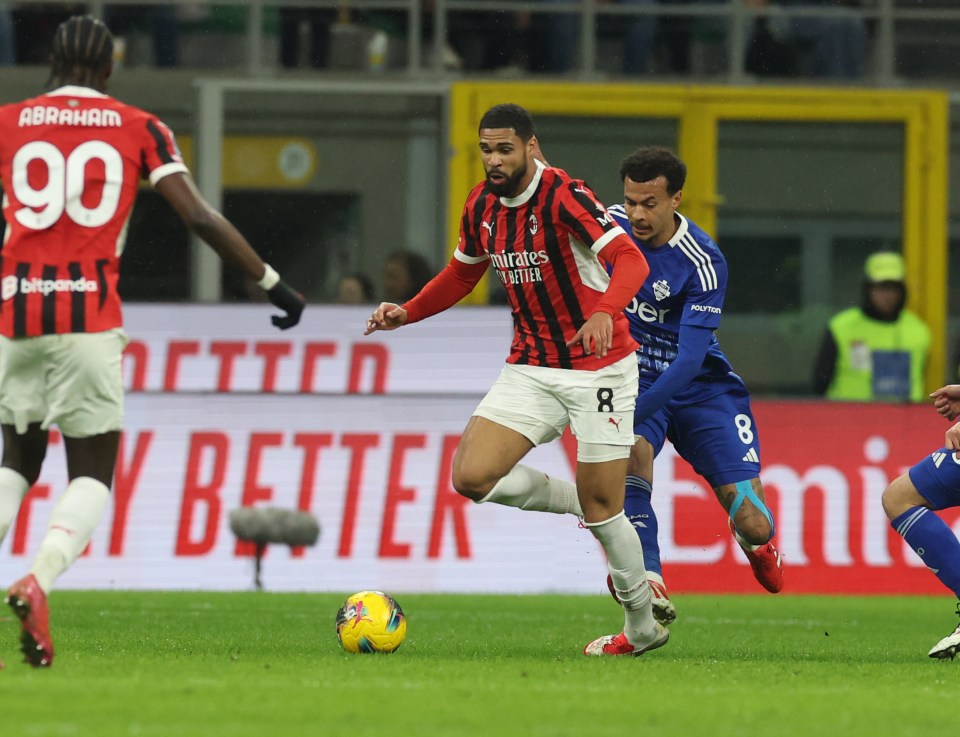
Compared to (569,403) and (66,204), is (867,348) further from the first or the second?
(66,204)

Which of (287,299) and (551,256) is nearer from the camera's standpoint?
(287,299)

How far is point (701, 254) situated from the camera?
8.46 m

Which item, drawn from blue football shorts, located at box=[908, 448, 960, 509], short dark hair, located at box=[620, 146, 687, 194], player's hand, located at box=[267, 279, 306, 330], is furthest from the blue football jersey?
player's hand, located at box=[267, 279, 306, 330]

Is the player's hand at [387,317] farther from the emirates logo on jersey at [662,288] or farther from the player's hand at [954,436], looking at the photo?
the player's hand at [954,436]

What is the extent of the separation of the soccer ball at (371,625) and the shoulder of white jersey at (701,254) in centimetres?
200

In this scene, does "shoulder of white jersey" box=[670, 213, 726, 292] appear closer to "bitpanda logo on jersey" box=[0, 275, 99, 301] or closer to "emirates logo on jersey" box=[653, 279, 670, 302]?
"emirates logo on jersey" box=[653, 279, 670, 302]

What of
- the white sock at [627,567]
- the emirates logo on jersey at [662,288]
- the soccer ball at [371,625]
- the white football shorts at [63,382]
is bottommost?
the soccer ball at [371,625]

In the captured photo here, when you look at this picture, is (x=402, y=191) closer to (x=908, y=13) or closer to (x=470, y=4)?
(x=470, y=4)

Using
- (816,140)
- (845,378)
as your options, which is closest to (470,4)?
(816,140)

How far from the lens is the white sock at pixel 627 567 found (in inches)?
292

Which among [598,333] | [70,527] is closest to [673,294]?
[598,333]

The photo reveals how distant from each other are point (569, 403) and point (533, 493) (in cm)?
42

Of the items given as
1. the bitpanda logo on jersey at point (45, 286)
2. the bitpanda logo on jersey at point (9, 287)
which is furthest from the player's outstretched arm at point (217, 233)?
the bitpanda logo on jersey at point (9, 287)

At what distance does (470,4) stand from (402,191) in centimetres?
159
